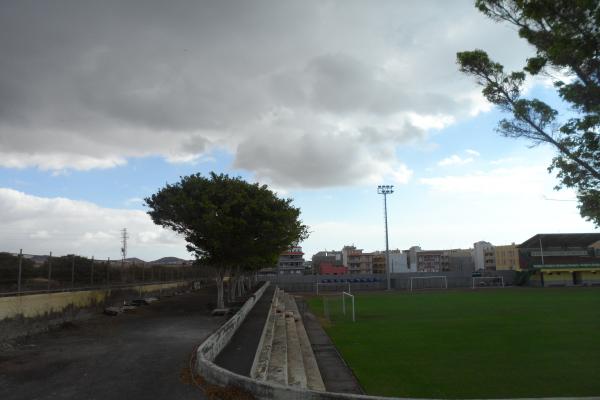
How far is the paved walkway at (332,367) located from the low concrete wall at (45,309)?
11.5 meters

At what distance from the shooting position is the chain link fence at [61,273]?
18.5m

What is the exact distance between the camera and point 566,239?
96.8 m

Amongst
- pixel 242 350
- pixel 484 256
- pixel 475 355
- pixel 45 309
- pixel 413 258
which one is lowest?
pixel 475 355

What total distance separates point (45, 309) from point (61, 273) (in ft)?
10.00

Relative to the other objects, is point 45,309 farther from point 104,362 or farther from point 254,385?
point 254,385

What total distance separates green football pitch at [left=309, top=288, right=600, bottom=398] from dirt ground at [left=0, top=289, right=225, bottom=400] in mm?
5529

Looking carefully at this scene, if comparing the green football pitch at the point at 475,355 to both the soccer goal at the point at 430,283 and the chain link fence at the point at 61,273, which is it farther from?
the soccer goal at the point at 430,283

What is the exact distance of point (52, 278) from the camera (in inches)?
842

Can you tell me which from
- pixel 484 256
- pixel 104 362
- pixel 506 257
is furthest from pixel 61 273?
pixel 484 256

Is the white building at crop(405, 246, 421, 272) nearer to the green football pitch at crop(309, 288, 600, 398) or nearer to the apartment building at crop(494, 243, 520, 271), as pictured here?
the apartment building at crop(494, 243, 520, 271)

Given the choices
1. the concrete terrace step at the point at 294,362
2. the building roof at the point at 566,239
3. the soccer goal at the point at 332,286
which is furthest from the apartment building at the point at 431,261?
the concrete terrace step at the point at 294,362

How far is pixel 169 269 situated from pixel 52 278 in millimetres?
29367

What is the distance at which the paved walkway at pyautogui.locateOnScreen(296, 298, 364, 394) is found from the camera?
41.2ft

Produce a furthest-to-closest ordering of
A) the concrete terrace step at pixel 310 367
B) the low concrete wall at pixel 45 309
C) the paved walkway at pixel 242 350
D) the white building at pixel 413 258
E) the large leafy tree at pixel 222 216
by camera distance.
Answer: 1. the white building at pixel 413 258
2. the large leafy tree at pixel 222 216
3. the low concrete wall at pixel 45 309
4. the concrete terrace step at pixel 310 367
5. the paved walkway at pixel 242 350
